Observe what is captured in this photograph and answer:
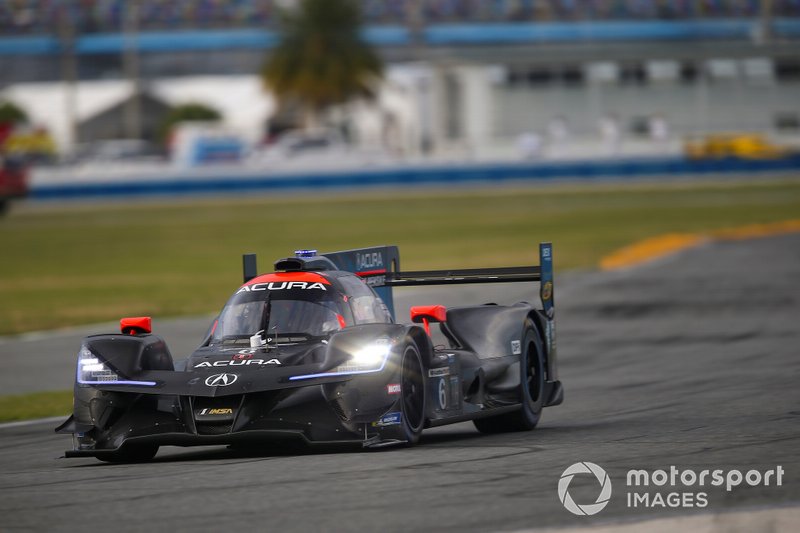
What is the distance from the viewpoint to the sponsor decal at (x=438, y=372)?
9.27 metres

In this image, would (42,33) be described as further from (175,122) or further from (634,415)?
(634,415)

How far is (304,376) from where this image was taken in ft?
28.0

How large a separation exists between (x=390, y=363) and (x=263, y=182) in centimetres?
5374

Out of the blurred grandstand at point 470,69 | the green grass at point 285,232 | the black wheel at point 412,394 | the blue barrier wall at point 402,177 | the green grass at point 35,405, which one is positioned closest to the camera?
the black wheel at point 412,394

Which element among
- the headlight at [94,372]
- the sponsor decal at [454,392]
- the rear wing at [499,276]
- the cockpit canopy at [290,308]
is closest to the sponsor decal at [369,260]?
the rear wing at [499,276]

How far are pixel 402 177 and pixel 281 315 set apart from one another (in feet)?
172

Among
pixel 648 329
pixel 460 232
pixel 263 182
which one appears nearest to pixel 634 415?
pixel 648 329

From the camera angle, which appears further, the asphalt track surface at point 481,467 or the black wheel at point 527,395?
the black wheel at point 527,395

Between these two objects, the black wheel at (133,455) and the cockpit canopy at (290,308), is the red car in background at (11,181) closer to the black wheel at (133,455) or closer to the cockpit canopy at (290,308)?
the cockpit canopy at (290,308)

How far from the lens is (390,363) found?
866cm

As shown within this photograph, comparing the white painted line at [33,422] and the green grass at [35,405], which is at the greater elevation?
the white painted line at [33,422]

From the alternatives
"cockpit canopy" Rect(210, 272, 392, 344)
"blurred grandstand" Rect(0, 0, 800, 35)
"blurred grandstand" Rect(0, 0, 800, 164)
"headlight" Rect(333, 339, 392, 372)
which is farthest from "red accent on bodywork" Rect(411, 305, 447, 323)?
"blurred grandstand" Rect(0, 0, 800, 35)

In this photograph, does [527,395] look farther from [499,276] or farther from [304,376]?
[304,376]

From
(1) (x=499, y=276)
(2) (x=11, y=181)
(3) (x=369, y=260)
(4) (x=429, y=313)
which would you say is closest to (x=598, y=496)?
(4) (x=429, y=313)
